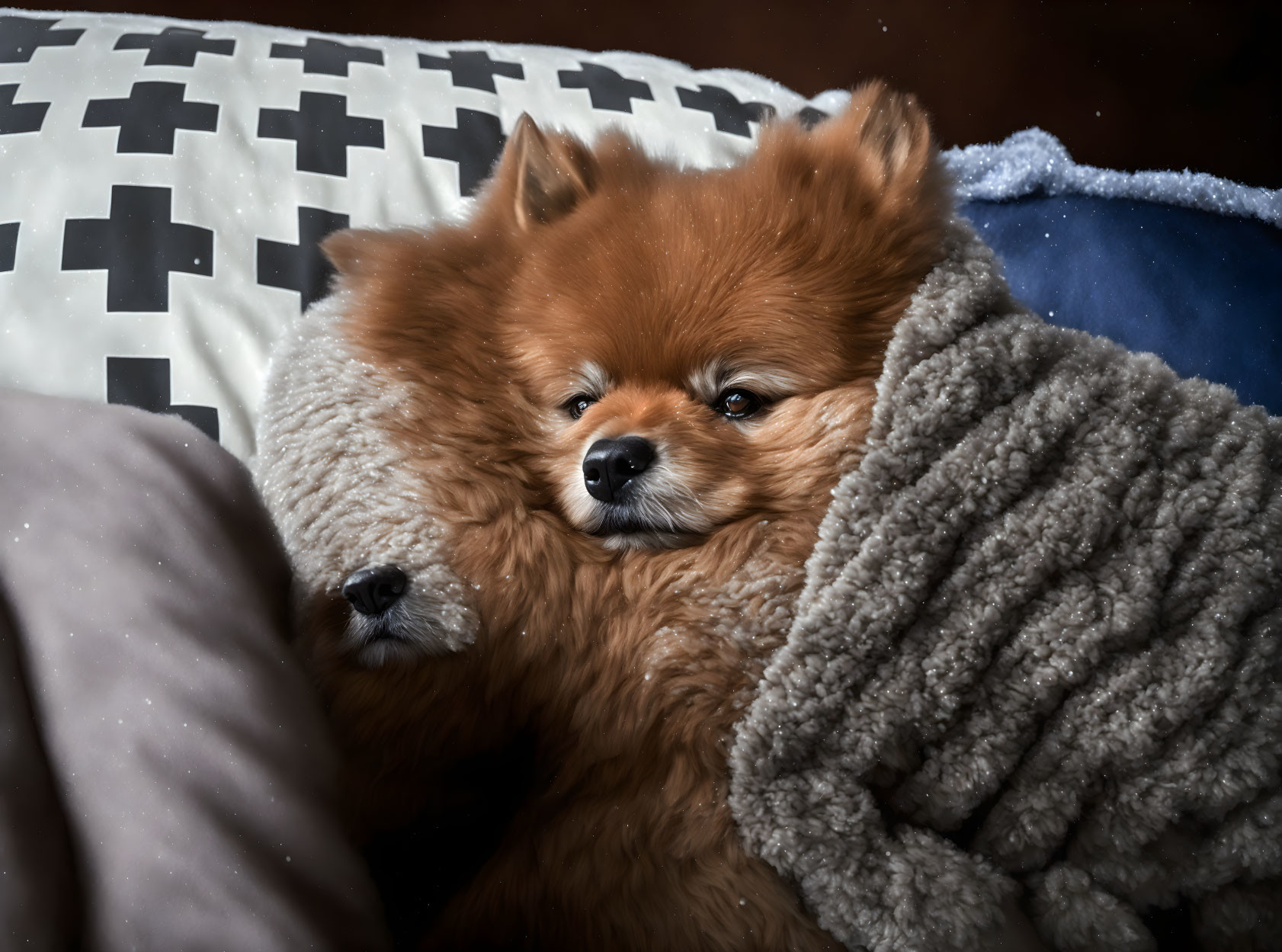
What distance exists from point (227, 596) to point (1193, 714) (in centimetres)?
46

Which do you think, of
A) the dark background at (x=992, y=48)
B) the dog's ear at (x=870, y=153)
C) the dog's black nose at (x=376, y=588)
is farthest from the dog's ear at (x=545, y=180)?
the dark background at (x=992, y=48)

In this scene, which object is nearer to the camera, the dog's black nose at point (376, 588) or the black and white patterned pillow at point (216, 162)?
the dog's black nose at point (376, 588)

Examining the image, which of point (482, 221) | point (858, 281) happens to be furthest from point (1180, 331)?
point (482, 221)

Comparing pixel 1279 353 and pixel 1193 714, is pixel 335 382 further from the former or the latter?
pixel 1279 353

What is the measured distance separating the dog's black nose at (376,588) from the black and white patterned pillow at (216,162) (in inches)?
6.9

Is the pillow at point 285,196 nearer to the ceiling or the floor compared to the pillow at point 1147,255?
nearer to the floor

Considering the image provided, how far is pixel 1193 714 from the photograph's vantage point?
0.44m

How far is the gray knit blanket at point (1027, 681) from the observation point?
17.0 inches

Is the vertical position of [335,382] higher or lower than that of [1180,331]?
lower

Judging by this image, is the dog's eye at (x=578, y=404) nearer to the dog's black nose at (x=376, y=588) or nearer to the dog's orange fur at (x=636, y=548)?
the dog's orange fur at (x=636, y=548)

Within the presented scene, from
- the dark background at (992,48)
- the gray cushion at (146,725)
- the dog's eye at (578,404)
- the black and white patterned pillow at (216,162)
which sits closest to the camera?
the gray cushion at (146,725)

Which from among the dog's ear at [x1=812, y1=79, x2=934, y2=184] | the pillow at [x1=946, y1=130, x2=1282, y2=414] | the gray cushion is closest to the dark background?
the pillow at [x1=946, y1=130, x2=1282, y2=414]

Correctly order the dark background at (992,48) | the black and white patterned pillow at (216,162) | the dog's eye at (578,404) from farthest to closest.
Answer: the dark background at (992,48) < the black and white patterned pillow at (216,162) < the dog's eye at (578,404)

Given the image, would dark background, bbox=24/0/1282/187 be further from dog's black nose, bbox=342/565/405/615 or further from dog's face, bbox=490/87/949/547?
dog's black nose, bbox=342/565/405/615
